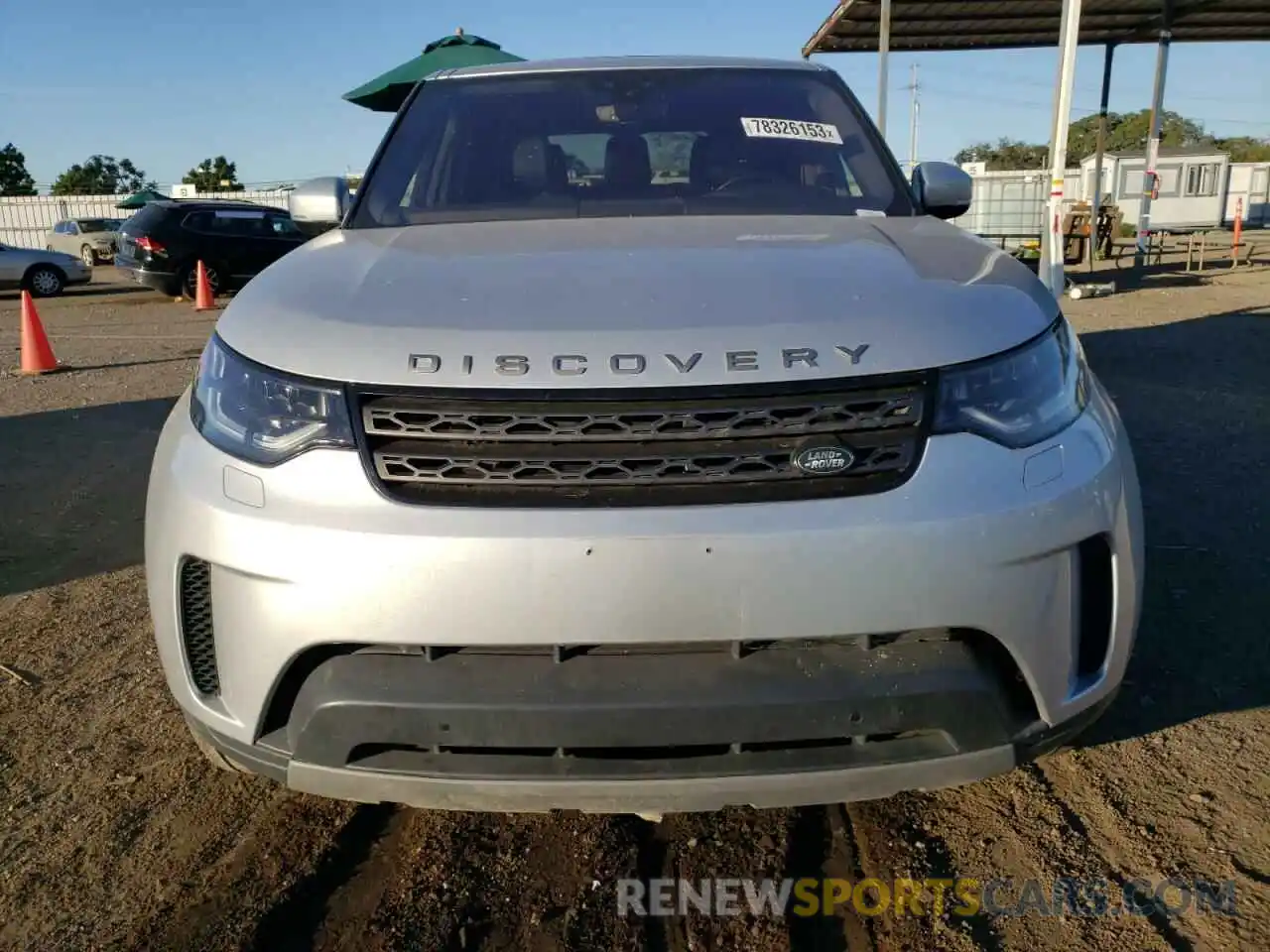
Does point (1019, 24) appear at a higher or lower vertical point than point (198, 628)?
higher

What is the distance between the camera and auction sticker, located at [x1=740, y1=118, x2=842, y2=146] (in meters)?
3.11

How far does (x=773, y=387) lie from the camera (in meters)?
1.70

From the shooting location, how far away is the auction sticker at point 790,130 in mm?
3109

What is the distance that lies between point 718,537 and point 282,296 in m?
1.09

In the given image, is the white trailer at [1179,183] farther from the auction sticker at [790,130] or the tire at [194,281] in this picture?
the auction sticker at [790,130]

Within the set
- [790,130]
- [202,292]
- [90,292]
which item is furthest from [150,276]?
[790,130]

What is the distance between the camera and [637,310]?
5.99 ft

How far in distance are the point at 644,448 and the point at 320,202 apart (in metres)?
2.11

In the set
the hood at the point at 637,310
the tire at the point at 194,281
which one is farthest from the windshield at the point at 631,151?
the tire at the point at 194,281

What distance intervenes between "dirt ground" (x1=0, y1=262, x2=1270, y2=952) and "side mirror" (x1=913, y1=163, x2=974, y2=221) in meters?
1.45

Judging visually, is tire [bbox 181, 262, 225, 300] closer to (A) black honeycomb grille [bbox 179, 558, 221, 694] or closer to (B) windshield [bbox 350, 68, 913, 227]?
(B) windshield [bbox 350, 68, 913, 227]

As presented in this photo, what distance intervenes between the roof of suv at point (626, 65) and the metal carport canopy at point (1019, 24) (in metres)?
15.9

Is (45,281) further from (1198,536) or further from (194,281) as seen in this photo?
(1198,536)

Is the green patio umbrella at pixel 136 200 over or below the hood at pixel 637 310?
below
